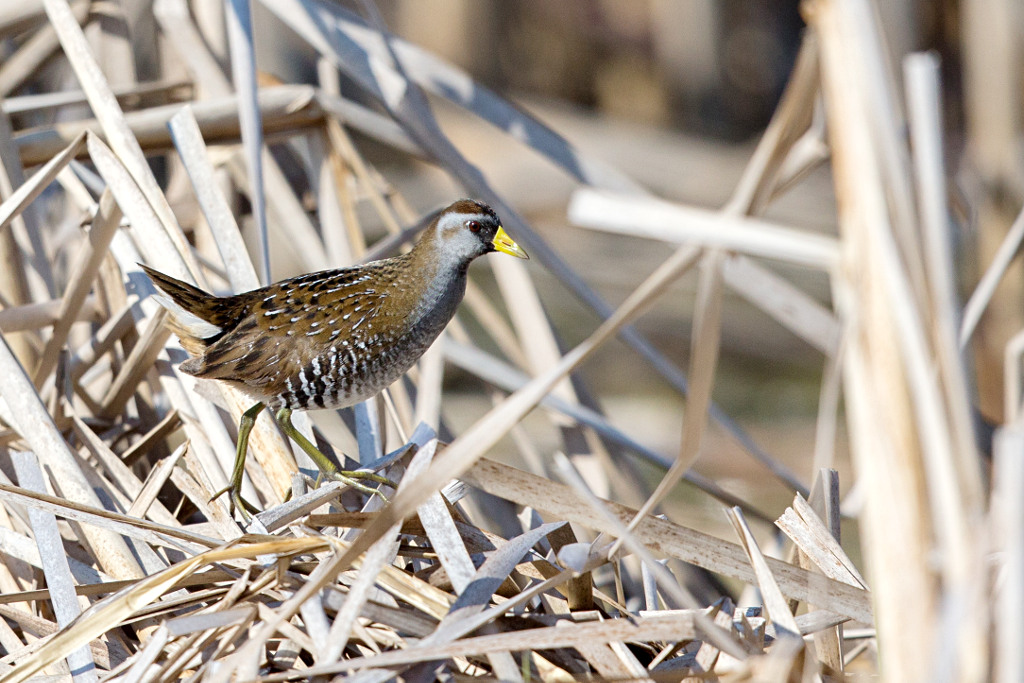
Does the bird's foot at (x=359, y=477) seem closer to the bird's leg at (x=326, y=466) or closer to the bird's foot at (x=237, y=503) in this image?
the bird's leg at (x=326, y=466)

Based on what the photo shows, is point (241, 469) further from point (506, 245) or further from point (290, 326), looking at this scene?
point (506, 245)

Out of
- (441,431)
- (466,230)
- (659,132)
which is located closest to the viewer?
(466,230)

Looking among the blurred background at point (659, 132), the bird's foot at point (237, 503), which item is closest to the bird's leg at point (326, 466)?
the bird's foot at point (237, 503)

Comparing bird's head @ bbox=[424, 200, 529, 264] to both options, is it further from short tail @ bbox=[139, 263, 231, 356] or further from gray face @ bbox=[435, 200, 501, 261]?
short tail @ bbox=[139, 263, 231, 356]

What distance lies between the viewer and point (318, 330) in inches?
76.9

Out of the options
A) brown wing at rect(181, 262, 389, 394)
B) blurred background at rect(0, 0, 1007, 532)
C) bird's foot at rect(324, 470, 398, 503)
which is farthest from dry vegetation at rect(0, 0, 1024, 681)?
blurred background at rect(0, 0, 1007, 532)

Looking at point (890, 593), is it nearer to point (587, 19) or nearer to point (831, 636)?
point (831, 636)

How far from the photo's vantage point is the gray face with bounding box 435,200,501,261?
82.9 inches

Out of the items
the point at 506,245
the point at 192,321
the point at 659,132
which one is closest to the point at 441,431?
the point at 506,245

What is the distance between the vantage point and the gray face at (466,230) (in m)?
2.11

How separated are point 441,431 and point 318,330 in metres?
0.53

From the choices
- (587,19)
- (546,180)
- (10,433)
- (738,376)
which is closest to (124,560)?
(10,433)

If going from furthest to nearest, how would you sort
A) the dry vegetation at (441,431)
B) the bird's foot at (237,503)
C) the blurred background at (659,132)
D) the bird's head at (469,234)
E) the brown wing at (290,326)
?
the blurred background at (659,132) → the bird's head at (469,234) → the brown wing at (290,326) → the bird's foot at (237,503) → the dry vegetation at (441,431)

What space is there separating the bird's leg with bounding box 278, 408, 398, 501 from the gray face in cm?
48
